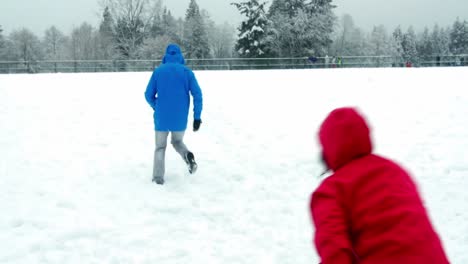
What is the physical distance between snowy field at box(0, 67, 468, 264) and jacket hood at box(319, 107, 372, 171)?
8.60 feet

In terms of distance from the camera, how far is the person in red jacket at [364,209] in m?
1.87

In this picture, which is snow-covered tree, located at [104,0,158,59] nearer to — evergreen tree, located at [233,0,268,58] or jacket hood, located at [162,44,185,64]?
evergreen tree, located at [233,0,268,58]

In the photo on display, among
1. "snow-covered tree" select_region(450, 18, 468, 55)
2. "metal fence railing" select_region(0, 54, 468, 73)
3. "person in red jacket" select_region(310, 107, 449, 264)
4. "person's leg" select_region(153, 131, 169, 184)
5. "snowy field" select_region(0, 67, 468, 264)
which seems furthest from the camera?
"snow-covered tree" select_region(450, 18, 468, 55)

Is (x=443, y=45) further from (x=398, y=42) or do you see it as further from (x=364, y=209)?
(x=364, y=209)

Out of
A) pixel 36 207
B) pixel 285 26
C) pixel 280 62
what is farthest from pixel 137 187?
pixel 285 26

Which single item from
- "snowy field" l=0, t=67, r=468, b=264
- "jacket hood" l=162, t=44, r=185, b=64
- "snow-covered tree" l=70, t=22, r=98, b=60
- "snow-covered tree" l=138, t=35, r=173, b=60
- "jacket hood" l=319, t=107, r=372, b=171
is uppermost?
"snow-covered tree" l=70, t=22, r=98, b=60

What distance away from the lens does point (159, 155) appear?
6.31 meters

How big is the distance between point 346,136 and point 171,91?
4326 mm

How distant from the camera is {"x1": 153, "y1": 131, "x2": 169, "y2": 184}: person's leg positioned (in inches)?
245

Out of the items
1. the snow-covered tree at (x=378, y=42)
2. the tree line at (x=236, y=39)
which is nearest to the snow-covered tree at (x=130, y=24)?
the tree line at (x=236, y=39)

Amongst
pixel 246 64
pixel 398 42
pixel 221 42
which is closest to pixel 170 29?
pixel 221 42

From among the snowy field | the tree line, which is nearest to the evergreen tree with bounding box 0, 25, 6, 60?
the tree line

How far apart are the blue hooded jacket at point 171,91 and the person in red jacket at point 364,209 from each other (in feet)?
13.8

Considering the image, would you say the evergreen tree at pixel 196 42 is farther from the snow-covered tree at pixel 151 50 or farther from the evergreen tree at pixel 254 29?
the evergreen tree at pixel 254 29
